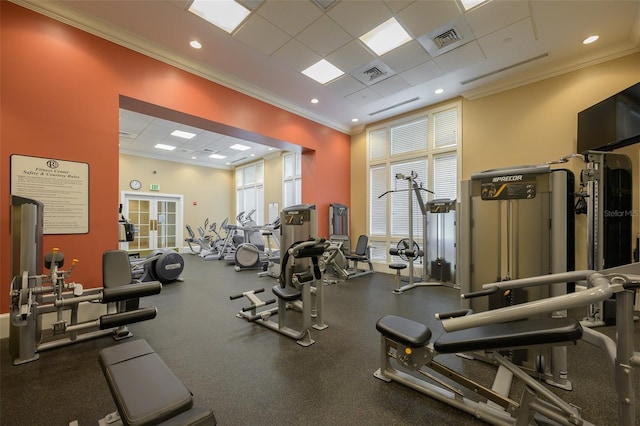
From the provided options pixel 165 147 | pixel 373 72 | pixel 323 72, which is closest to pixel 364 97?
pixel 373 72

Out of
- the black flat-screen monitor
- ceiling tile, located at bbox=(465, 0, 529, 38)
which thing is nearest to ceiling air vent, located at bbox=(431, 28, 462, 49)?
ceiling tile, located at bbox=(465, 0, 529, 38)

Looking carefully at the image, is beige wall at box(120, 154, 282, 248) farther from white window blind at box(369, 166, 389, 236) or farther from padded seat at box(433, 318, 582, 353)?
padded seat at box(433, 318, 582, 353)

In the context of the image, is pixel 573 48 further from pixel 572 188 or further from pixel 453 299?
pixel 453 299

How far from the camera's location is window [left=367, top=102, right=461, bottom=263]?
5578 millimetres

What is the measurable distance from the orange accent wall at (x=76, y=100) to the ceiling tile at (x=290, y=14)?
5.69ft

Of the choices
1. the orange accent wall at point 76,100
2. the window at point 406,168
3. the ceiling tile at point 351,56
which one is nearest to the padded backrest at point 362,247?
the window at point 406,168

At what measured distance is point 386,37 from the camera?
12.2ft

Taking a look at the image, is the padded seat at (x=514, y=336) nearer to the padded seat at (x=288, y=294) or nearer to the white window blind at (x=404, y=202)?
the padded seat at (x=288, y=294)

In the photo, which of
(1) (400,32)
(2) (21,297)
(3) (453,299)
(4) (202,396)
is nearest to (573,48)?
(1) (400,32)

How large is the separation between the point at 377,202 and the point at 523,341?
222 inches

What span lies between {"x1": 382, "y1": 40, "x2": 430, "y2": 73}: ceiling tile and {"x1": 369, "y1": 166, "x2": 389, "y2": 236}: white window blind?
2.64 m

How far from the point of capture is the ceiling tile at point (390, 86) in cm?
478

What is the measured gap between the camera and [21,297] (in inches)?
84.3

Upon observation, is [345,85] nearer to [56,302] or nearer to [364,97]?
[364,97]
